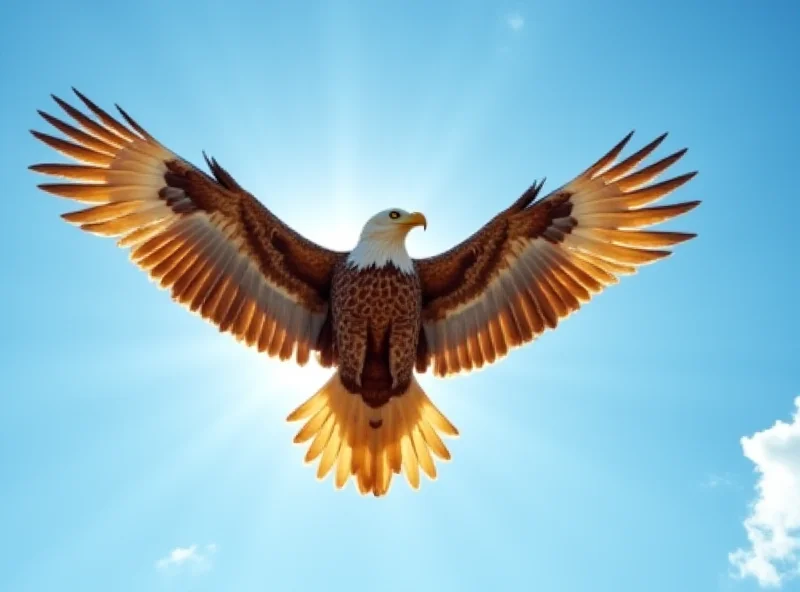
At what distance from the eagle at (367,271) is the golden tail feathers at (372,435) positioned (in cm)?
1

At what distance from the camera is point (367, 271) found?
23.0ft

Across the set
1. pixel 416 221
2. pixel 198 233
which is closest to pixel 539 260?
pixel 416 221

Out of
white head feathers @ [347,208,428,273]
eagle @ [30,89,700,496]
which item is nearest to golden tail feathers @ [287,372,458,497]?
eagle @ [30,89,700,496]

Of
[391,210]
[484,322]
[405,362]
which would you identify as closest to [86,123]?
[391,210]

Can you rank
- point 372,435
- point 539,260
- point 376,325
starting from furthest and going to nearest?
point 539,260 < point 372,435 < point 376,325

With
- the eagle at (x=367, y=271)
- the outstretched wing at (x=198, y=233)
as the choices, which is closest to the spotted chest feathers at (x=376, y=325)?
the eagle at (x=367, y=271)

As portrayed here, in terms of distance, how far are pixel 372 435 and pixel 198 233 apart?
2548mm

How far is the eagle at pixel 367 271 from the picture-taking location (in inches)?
279

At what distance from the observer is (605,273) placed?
7.45 metres

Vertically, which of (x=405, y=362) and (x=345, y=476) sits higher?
(x=405, y=362)

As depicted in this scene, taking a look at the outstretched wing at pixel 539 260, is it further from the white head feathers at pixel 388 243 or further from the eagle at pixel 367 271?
the white head feathers at pixel 388 243

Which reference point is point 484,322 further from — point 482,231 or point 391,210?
point 391,210

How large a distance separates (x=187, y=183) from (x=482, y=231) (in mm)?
2843

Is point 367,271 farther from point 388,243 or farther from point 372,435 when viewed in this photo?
point 372,435
